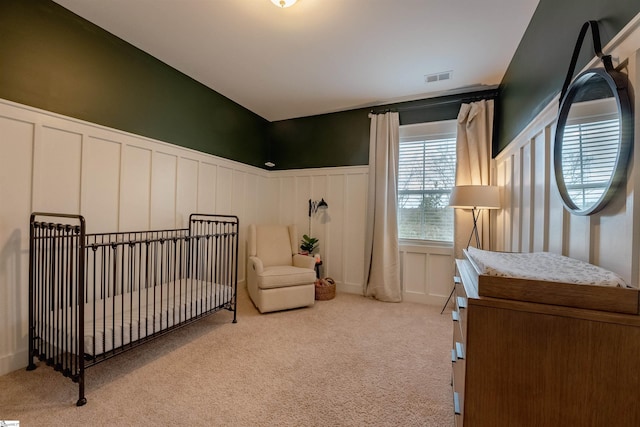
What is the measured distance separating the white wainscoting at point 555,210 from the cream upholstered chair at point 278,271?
207 centimetres

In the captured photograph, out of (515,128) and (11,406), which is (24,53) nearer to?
(11,406)

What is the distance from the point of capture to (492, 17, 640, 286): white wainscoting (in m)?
0.88

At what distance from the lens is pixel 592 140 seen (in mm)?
1071

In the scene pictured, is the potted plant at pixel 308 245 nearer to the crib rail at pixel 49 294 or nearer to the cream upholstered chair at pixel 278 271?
the cream upholstered chair at pixel 278 271

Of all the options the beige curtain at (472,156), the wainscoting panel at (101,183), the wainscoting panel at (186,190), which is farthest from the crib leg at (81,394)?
the beige curtain at (472,156)

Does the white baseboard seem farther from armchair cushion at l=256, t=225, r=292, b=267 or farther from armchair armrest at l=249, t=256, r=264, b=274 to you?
armchair cushion at l=256, t=225, r=292, b=267

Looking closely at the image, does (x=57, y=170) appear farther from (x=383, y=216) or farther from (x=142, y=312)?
(x=383, y=216)

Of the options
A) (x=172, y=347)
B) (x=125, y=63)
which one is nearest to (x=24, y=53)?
(x=125, y=63)

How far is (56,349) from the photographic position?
1.73 metres

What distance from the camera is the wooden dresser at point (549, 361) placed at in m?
0.66

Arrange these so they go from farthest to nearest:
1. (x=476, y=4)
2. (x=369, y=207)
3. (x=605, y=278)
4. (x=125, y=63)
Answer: (x=369, y=207), (x=125, y=63), (x=476, y=4), (x=605, y=278)

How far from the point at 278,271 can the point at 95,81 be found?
2421 mm

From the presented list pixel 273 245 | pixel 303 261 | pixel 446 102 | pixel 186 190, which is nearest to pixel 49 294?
pixel 186 190

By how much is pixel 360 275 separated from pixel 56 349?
3054 mm
